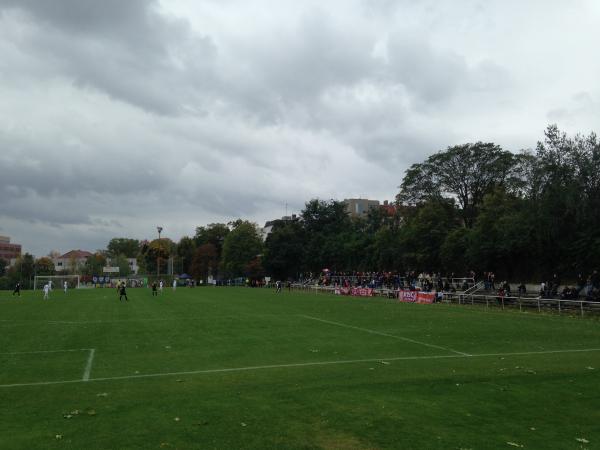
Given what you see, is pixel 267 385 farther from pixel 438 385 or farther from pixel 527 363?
pixel 527 363

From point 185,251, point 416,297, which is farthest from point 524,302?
point 185,251

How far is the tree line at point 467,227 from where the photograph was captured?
36.5 metres

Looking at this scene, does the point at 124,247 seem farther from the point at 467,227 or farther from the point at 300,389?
the point at 300,389

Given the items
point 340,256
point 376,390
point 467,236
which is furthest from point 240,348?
point 340,256

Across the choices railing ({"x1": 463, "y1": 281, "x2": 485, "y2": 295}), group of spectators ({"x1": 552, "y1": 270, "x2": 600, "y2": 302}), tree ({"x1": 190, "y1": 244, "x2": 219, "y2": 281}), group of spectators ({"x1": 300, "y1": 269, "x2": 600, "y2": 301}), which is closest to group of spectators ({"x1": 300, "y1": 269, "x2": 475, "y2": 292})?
group of spectators ({"x1": 300, "y1": 269, "x2": 600, "y2": 301})

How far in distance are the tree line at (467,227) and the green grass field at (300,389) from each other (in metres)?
17.0

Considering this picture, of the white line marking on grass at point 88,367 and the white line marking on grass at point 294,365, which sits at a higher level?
the white line marking on grass at point 294,365

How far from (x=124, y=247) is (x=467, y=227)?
159505 millimetres

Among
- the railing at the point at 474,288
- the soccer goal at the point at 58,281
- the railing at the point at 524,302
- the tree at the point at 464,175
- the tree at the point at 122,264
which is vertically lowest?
the soccer goal at the point at 58,281

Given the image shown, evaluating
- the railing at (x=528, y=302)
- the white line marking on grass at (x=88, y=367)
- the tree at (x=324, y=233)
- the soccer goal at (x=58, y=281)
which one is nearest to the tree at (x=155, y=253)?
the soccer goal at (x=58, y=281)

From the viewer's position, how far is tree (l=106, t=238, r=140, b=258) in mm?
194125

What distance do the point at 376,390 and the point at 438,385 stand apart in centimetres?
150

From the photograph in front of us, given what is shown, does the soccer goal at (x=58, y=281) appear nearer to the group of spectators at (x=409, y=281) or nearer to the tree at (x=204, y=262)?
the tree at (x=204, y=262)

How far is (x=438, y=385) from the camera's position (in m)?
11.2
